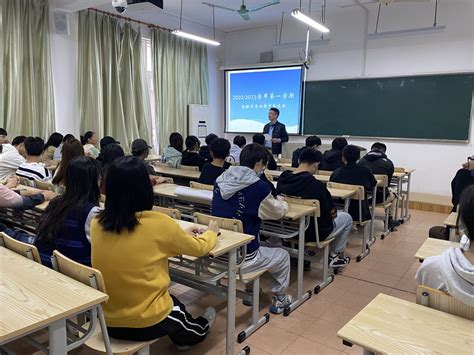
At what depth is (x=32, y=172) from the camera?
3.72m

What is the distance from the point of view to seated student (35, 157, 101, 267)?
1.86 meters

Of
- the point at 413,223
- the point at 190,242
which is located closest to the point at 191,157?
the point at 413,223

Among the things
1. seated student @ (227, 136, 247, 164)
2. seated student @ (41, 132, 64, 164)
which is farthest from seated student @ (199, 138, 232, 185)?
seated student @ (41, 132, 64, 164)

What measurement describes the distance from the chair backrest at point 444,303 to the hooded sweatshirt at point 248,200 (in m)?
1.24

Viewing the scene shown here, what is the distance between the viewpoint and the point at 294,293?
3.20 metres

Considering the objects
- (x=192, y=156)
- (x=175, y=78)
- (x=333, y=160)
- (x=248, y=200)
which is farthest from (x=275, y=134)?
(x=248, y=200)

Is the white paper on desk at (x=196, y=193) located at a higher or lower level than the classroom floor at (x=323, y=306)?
higher

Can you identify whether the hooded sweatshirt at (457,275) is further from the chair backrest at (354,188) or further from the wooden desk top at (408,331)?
the chair backrest at (354,188)

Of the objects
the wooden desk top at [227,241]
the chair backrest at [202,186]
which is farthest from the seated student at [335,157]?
the wooden desk top at [227,241]

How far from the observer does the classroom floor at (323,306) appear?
243 centimetres

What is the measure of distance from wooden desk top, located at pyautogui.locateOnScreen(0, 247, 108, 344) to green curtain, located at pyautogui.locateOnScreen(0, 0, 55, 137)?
473cm

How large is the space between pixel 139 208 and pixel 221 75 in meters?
8.00

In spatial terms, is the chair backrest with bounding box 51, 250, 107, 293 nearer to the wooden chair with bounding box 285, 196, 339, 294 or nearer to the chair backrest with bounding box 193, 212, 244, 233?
the chair backrest with bounding box 193, 212, 244, 233

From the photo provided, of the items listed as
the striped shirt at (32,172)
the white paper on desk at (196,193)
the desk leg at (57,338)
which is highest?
the striped shirt at (32,172)
